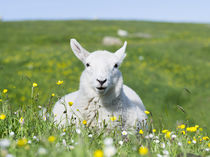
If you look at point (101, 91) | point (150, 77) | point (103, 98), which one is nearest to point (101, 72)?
point (101, 91)

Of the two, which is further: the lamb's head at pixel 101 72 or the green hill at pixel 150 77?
the green hill at pixel 150 77

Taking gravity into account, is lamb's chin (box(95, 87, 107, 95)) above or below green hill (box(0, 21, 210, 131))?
above

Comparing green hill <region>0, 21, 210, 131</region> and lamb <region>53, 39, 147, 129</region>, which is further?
green hill <region>0, 21, 210, 131</region>

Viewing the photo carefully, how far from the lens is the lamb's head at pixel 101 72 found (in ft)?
14.8

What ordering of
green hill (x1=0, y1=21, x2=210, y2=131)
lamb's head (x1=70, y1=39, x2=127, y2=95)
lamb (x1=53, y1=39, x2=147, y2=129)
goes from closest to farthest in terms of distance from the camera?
lamb's head (x1=70, y1=39, x2=127, y2=95) < lamb (x1=53, y1=39, x2=147, y2=129) < green hill (x1=0, y1=21, x2=210, y2=131)

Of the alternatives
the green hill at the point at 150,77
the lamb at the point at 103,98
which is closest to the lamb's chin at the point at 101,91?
the lamb at the point at 103,98

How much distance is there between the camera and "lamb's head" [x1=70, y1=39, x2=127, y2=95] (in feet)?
14.8

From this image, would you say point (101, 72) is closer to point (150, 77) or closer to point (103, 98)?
point (103, 98)

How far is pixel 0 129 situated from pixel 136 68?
14.5 meters

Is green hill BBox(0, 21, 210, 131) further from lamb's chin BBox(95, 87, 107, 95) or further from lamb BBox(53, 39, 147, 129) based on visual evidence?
lamb's chin BBox(95, 87, 107, 95)

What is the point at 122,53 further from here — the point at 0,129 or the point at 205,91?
the point at 205,91

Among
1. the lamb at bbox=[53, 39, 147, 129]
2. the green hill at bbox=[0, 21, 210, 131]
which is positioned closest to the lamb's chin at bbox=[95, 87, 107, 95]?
the lamb at bbox=[53, 39, 147, 129]

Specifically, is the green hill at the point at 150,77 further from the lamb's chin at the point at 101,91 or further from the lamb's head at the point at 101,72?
the lamb's chin at the point at 101,91

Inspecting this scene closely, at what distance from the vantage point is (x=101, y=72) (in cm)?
458
